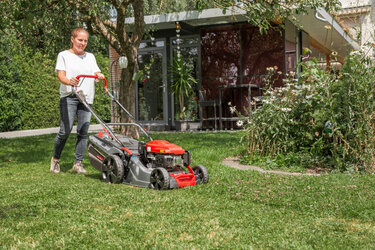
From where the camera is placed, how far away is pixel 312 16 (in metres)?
11.5

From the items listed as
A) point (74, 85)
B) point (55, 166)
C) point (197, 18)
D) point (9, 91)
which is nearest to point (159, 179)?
point (74, 85)

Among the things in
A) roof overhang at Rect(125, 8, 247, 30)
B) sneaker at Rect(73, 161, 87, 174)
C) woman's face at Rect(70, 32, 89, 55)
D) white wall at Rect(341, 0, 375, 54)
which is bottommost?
sneaker at Rect(73, 161, 87, 174)

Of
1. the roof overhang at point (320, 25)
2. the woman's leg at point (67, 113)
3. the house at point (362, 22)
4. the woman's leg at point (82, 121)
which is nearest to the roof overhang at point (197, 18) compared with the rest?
the roof overhang at point (320, 25)

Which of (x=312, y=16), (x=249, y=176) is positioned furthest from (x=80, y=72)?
(x=312, y=16)

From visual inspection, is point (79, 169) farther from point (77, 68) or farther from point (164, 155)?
point (164, 155)

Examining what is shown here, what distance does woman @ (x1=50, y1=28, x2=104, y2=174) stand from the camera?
5.34 m

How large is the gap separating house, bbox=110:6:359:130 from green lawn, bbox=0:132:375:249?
24.6ft

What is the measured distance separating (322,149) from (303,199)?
230cm

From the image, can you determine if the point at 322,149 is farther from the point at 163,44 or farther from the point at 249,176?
the point at 163,44

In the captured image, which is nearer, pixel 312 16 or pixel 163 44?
pixel 312 16

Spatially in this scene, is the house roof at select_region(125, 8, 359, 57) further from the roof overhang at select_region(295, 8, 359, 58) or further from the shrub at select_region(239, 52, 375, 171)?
the shrub at select_region(239, 52, 375, 171)

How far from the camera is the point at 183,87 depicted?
13070 millimetres

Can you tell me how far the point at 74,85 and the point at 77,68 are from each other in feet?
1.21

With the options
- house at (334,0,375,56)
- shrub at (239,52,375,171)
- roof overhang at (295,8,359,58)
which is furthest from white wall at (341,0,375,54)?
roof overhang at (295,8,359,58)
